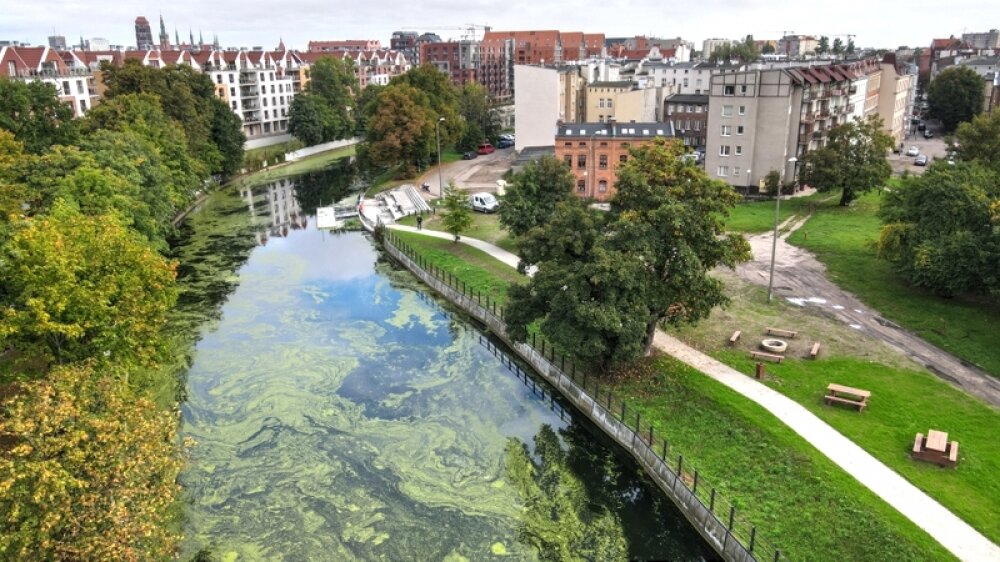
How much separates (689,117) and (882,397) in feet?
210

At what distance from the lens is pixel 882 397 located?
1110 inches

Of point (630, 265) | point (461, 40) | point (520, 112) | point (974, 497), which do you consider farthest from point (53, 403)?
point (461, 40)

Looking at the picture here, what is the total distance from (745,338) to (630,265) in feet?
31.6

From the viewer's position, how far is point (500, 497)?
25.0 meters

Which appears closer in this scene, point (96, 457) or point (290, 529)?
point (96, 457)

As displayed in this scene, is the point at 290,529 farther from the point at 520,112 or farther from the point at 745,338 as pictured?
the point at 520,112

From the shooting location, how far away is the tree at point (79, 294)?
79.7ft

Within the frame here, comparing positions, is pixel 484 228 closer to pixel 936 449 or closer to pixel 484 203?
pixel 484 203

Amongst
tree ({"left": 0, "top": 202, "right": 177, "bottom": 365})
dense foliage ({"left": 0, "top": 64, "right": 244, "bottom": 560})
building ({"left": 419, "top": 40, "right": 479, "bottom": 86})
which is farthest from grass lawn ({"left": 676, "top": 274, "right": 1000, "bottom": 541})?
building ({"left": 419, "top": 40, "right": 479, "bottom": 86})

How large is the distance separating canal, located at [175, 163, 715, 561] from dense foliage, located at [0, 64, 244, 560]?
2671 millimetres

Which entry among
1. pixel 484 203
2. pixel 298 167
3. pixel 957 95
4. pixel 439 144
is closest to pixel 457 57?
pixel 298 167

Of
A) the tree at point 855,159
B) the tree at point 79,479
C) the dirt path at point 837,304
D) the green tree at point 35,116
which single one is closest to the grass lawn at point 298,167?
the green tree at point 35,116

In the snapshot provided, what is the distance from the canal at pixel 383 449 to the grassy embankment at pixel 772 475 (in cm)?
216

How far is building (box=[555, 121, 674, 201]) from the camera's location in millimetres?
65062
